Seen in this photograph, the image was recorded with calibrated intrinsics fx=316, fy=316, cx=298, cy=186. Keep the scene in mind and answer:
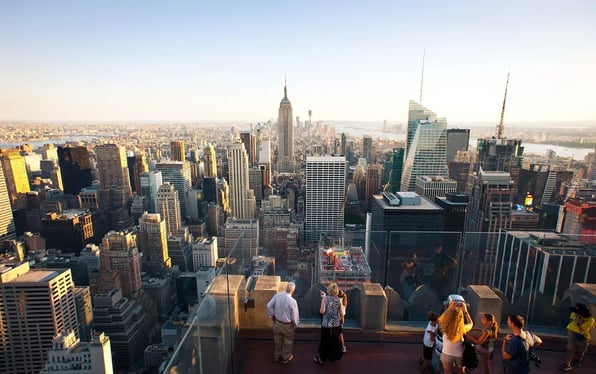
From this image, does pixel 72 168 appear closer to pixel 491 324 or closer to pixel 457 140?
pixel 491 324

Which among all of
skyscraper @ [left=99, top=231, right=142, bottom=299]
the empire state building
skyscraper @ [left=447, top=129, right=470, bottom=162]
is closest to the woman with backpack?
skyscraper @ [left=99, top=231, right=142, bottom=299]

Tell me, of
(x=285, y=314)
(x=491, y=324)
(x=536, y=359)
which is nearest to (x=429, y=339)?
(x=491, y=324)

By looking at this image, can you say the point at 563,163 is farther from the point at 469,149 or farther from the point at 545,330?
the point at 545,330

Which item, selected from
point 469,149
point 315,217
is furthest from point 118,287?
point 469,149

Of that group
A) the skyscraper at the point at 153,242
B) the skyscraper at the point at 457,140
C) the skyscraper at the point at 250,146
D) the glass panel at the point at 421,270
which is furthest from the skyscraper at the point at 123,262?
the skyscraper at the point at 457,140

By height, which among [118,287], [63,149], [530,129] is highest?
[530,129]
